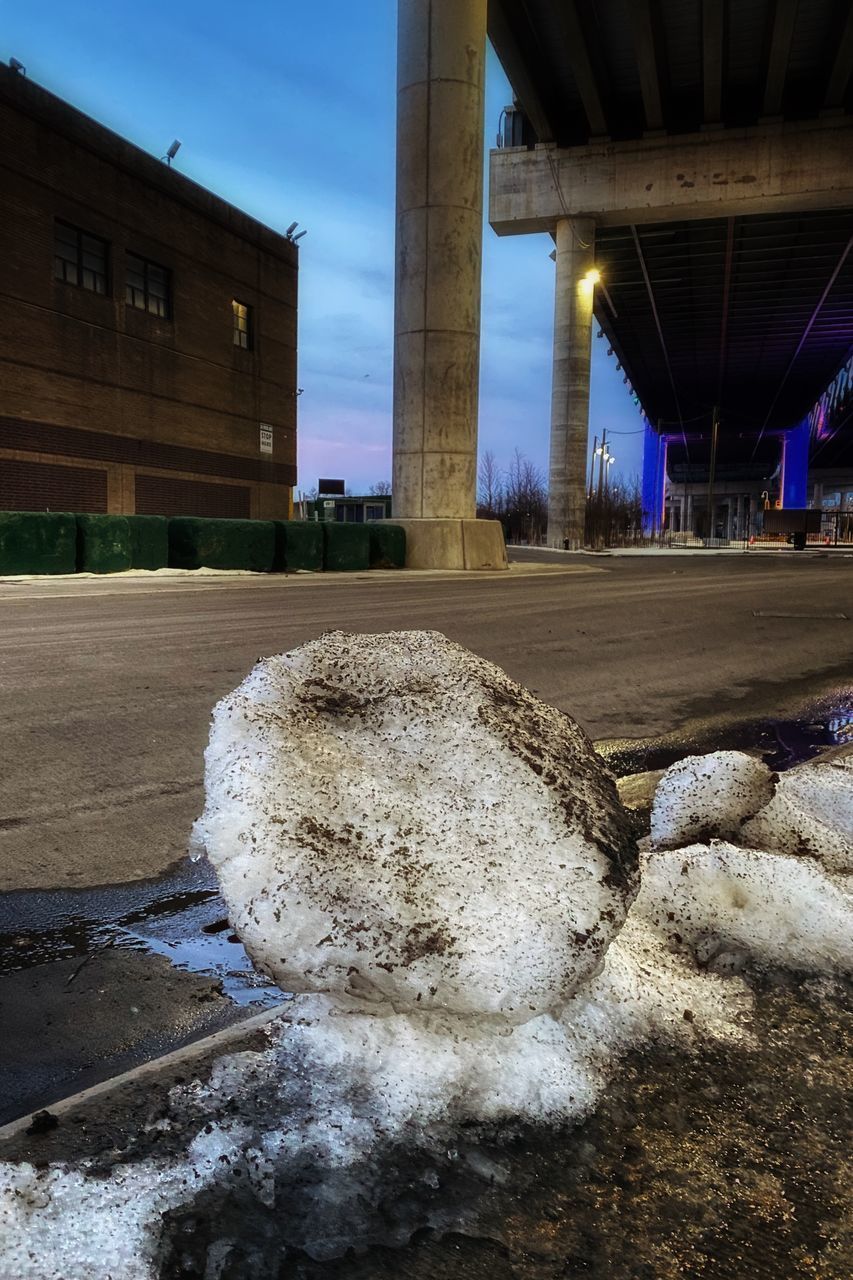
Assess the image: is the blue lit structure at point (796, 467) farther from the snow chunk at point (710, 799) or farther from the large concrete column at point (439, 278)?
the snow chunk at point (710, 799)

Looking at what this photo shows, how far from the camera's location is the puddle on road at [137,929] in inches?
80.3

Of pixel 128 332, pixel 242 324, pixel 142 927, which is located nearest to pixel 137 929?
pixel 142 927

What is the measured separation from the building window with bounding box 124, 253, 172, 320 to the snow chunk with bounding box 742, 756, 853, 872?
1015 inches

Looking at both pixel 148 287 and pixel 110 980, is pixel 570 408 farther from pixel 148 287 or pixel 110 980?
pixel 110 980

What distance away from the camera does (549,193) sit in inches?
1344

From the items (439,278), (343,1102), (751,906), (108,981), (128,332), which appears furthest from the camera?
(128,332)

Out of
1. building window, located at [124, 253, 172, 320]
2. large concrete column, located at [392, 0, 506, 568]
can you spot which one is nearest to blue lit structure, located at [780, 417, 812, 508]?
building window, located at [124, 253, 172, 320]

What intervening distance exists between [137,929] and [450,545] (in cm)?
1793

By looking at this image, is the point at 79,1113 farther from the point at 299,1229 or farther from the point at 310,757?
the point at 310,757

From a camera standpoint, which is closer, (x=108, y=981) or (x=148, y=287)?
(x=108, y=981)

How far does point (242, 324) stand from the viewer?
29.5 metres

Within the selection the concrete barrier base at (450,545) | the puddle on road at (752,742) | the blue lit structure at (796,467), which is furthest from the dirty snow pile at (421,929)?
the blue lit structure at (796,467)

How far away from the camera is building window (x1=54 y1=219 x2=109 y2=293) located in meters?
22.6

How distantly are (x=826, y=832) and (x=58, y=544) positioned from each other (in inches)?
586
